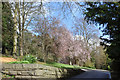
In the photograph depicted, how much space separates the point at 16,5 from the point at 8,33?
398 cm

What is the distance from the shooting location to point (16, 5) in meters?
14.4

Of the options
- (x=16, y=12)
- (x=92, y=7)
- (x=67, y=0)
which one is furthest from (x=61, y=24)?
(x=92, y=7)

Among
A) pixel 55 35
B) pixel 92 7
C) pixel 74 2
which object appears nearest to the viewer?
pixel 92 7

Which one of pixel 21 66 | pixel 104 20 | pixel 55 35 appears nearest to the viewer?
pixel 104 20

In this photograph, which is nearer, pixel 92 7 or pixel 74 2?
pixel 92 7

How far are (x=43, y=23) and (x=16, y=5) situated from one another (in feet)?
12.0

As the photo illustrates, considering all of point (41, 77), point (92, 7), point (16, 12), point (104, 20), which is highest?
point (16, 12)

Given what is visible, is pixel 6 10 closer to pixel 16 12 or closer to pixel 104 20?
pixel 16 12

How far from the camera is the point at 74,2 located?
6.33 meters

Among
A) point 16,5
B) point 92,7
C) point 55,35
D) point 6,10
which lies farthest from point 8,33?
point 92,7

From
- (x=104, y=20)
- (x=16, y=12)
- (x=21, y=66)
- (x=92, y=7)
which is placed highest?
(x=16, y=12)

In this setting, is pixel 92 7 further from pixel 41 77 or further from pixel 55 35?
pixel 55 35

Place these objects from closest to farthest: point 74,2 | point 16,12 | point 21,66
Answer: point 74,2 → point 21,66 → point 16,12

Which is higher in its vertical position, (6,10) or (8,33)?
(6,10)
